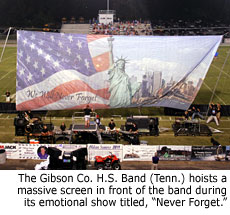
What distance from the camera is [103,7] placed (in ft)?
279

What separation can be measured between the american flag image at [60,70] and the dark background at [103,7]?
54.1m

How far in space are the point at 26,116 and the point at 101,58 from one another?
6.26m

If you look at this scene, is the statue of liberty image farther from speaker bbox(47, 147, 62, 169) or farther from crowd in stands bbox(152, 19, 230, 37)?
crowd in stands bbox(152, 19, 230, 37)

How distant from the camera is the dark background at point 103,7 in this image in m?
79.3

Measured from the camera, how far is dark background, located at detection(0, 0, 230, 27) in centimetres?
7931

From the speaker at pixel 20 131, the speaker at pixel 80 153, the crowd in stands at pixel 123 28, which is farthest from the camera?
the crowd in stands at pixel 123 28

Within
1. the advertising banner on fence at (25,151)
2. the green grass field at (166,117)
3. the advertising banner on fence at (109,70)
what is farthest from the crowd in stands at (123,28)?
the advertising banner on fence at (25,151)

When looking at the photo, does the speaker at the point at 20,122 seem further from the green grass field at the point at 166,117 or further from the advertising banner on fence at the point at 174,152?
the advertising banner on fence at the point at 174,152

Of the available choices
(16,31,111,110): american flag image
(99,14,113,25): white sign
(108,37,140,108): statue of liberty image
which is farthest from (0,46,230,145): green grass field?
(99,14,113,25): white sign

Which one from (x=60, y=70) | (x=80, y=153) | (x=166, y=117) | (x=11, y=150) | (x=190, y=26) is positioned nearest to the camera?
(x=80, y=153)

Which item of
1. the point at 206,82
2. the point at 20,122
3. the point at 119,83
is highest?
the point at 206,82

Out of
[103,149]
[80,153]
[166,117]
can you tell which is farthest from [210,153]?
[166,117]

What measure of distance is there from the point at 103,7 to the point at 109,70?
209 ft

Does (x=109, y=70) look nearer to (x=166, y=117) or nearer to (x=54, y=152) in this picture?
(x=166, y=117)
